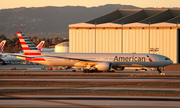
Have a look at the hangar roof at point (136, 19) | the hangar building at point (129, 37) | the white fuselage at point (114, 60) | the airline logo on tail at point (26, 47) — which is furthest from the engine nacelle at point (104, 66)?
the hangar roof at point (136, 19)

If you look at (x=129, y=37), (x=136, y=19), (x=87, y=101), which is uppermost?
(x=136, y=19)

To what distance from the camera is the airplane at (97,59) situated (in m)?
51.3

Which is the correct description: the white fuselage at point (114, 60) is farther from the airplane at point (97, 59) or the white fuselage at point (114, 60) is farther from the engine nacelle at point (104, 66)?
the engine nacelle at point (104, 66)

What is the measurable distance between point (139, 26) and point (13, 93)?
155ft

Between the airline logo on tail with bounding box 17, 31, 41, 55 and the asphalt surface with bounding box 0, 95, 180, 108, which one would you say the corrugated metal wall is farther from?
the asphalt surface with bounding box 0, 95, 180, 108

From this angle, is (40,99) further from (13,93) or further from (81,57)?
(81,57)

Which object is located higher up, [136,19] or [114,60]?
[136,19]

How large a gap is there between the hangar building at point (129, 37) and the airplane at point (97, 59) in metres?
13.7

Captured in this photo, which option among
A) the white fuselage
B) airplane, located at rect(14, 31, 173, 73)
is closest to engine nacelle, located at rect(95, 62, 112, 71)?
airplane, located at rect(14, 31, 173, 73)

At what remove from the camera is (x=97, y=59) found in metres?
52.8

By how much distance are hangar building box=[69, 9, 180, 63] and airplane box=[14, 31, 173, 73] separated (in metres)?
13.7

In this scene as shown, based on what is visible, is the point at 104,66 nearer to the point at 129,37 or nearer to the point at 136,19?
the point at 129,37

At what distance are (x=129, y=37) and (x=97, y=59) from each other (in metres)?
17.6

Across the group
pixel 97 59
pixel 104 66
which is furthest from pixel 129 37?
pixel 104 66
